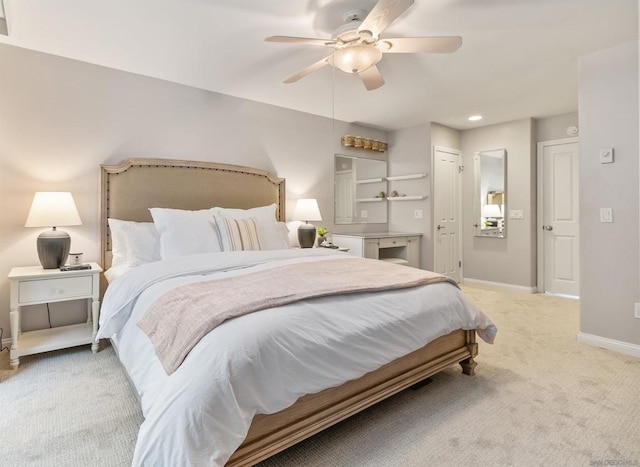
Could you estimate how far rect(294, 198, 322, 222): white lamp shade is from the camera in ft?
13.1

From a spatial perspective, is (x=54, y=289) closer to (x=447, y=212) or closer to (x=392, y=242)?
(x=392, y=242)

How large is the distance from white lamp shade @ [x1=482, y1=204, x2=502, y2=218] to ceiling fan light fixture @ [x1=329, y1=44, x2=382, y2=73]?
11.6ft

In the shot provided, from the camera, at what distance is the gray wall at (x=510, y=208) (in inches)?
185

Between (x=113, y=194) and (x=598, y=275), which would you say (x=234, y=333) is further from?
(x=598, y=275)

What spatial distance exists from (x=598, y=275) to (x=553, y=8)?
2.07 m

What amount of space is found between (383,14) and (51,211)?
266 cm

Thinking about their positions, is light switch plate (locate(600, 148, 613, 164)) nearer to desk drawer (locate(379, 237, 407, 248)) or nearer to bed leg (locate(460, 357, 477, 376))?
bed leg (locate(460, 357, 477, 376))

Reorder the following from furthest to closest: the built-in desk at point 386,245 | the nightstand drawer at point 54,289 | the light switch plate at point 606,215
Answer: the built-in desk at point 386,245 → the light switch plate at point 606,215 → the nightstand drawer at point 54,289

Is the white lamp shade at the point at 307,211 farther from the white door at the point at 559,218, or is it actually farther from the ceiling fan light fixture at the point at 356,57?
the white door at the point at 559,218

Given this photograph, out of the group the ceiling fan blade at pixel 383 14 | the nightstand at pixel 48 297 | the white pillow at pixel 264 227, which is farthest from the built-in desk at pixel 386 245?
the nightstand at pixel 48 297

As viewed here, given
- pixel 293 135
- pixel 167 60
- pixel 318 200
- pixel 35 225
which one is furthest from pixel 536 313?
pixel 35 225

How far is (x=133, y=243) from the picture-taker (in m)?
2.79

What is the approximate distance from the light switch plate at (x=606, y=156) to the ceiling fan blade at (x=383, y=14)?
7.05 feet

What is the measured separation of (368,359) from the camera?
161cm
